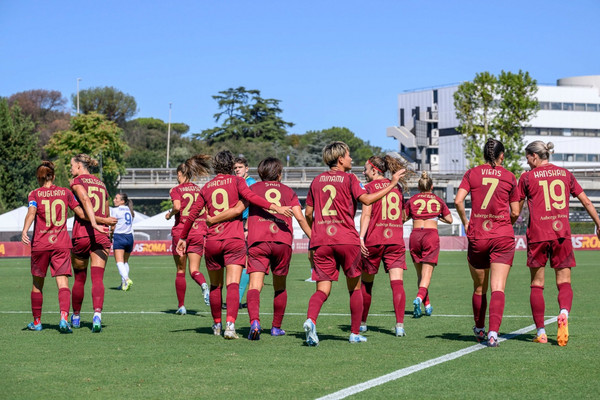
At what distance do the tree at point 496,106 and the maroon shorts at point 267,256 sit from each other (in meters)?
52.2

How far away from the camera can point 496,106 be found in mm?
61594

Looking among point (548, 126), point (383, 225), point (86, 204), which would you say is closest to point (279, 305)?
point (383, 225)

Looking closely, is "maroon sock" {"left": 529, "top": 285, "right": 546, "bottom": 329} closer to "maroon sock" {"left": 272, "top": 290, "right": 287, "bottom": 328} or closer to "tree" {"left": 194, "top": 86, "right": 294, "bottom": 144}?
"maroon sock" {"left": 272, "top": 290, "right": 287, "bottom": 328}

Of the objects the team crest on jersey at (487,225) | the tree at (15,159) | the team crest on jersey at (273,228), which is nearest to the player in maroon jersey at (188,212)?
the team crest on jersey at (273,228)

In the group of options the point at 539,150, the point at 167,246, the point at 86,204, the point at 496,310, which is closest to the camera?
the point at 496,310

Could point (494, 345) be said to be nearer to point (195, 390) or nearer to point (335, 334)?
point (335, 334)

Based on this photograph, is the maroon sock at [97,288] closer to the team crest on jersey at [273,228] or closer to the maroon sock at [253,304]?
the maroon sock at [253,304]

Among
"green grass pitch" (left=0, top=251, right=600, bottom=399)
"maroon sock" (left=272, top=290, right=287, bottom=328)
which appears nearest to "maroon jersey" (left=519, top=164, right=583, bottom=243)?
"green grass pitch" (left=0, top=251, right=600, bottom=399)

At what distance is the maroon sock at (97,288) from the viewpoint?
1022cm

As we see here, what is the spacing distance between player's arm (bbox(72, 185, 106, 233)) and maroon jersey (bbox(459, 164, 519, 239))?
4214 millimetres

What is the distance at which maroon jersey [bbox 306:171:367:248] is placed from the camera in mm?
8836

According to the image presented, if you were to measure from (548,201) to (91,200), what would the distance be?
5.19 meters

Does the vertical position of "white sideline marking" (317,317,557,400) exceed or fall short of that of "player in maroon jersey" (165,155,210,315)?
it falls short

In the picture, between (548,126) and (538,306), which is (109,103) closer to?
(548,126)
